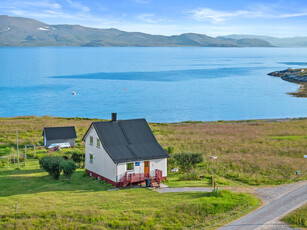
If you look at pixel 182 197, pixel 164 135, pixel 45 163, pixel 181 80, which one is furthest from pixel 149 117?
pixel 181 80

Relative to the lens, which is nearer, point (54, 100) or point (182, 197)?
point (182, 197)

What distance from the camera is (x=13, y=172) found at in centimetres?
3847

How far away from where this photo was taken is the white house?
3303cm

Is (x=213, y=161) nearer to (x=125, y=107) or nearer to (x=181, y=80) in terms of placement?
(x=125, y=107)

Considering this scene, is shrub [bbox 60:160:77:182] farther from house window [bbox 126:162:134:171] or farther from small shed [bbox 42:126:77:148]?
small shed [bbox 42:126:77:148]

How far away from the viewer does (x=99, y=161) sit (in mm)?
35219

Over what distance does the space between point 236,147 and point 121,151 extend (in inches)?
927

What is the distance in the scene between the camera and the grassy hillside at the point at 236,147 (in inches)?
1437

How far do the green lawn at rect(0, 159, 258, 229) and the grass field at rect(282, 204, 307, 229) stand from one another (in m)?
2.83

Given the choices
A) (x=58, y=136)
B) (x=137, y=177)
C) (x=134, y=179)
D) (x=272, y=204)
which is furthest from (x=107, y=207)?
(x=58, y=136)

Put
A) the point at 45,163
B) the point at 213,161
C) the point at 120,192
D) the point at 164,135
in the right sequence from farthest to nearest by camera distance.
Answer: the point at 164,135, the point at 213,161, the point at 45,163, the point at 120,192

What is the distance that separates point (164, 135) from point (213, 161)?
77.2ft

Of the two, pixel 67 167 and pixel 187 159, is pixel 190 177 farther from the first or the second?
pixel 67 167

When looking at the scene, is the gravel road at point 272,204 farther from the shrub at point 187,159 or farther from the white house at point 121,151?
the shrub at point 187,159
